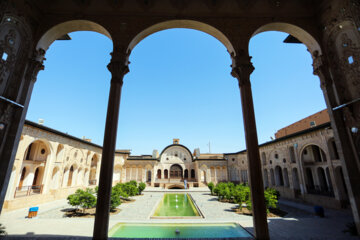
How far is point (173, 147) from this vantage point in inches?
1334

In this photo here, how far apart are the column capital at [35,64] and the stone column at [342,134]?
9.61m

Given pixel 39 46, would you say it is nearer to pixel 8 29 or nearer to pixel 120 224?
pixel 8 29

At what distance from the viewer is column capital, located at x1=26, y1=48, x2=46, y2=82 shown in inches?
213

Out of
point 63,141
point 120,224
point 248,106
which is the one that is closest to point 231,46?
point 248,106

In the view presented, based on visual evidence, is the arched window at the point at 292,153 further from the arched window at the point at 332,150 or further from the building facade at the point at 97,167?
the arched window at the point at 332,150

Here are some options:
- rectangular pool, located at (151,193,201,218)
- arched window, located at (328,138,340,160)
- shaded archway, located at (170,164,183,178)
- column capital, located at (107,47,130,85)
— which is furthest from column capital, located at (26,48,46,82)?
shaded archway, located at (170,164,183,178)

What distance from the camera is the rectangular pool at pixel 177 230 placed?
698 cm

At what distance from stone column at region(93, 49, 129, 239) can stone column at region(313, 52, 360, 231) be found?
264 inches

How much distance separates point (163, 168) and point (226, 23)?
3010cm

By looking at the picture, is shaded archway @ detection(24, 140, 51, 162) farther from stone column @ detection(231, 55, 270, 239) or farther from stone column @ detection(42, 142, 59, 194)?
stone column @ detection(231, 55, 270, 239)

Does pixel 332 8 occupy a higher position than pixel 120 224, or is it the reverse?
pixel 332 8

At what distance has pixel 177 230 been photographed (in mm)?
6906

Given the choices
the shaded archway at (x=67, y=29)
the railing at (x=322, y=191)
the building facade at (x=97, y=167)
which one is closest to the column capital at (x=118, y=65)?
the shaded archway at (x=67, y=29)

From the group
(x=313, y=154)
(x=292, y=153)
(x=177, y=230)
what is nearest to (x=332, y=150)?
(x=313, y=154)
